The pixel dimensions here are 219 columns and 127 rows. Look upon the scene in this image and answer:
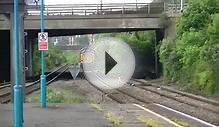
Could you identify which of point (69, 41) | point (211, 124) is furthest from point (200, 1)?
point (69, 41)

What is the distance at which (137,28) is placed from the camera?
50.2 m

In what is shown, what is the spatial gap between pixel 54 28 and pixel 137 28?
7.17 m

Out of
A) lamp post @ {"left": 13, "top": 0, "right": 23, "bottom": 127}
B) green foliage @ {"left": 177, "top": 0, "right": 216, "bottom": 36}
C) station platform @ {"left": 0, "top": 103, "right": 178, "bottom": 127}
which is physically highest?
green foliage @ {"left": 177, "top": 0, "right": 216, "bottom": 36}

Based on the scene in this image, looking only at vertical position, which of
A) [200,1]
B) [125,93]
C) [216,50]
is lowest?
[125,93]

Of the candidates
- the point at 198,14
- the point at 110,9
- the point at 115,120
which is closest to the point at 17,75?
the point at 115,120

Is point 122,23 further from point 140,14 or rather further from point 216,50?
point 216,50

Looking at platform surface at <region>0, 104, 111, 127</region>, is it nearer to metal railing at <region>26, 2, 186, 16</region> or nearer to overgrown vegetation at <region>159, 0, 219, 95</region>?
overgrown vegetation at <region>159, 0, 219, 95</region>
